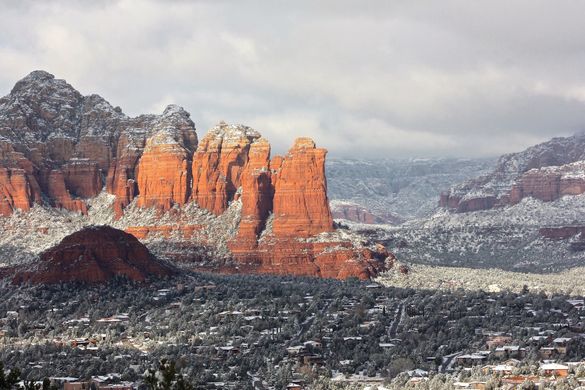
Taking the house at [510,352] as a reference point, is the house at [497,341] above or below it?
above

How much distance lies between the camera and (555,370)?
485 feet

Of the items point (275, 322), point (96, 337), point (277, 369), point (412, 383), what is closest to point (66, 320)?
point (96, 337)

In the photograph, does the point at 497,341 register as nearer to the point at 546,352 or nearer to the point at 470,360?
the point at 546,352

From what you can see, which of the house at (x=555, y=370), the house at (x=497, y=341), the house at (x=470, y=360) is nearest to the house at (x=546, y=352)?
the house at (x=470, y=360)

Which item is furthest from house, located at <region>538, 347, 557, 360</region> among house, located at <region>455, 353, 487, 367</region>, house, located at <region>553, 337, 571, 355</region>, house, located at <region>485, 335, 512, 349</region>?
house, located at <region>485, 335, 512, 349</region>

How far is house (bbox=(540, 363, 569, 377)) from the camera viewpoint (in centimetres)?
14688

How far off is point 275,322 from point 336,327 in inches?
293

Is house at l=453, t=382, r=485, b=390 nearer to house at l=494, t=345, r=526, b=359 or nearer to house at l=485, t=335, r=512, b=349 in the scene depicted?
house at l=494, t=345, r=526, b=359

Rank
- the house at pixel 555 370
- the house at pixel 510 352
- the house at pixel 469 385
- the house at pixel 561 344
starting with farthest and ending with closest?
1. the house at pixel 561 344
2. the house at pixel 510 352
3. the house at pixel 555 370
4. the house at pixel 469 385

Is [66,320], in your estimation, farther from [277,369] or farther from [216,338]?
[277,369]

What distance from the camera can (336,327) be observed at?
178m

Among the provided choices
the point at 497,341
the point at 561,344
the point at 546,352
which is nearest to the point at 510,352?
the point at 546,352

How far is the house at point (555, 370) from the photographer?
5782 inches

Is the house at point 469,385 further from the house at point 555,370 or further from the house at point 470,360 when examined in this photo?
the house at point 470,360
